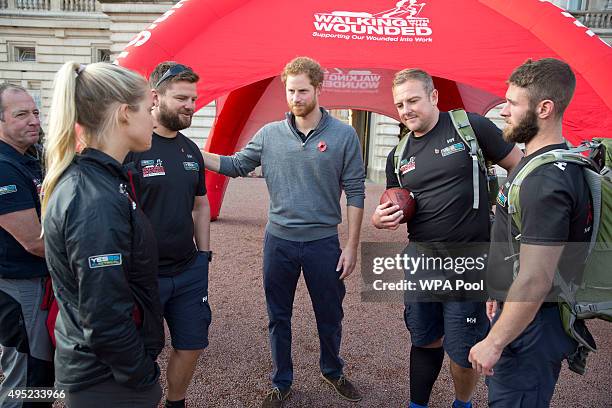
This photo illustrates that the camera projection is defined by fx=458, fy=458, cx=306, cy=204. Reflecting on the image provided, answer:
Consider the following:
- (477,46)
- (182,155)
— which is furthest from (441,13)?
(182,155)

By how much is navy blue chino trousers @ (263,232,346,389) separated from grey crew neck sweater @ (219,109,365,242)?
0.08 metres

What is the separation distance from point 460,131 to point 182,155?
5.45 ft

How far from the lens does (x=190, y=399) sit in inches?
128

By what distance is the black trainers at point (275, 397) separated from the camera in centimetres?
315

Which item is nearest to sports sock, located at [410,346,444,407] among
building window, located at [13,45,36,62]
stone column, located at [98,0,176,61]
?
stone column, located at [98,0,176,61]

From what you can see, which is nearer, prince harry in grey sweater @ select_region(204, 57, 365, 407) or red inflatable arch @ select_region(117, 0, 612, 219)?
prince harry in grey sweater @ select_region(204, 57, 365, 407)

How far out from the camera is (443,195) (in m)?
2.72

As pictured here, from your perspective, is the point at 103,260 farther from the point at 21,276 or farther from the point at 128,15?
the point at 128,15

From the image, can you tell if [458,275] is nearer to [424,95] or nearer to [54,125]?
[424,95]

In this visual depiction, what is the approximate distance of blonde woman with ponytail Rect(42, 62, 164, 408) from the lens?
150 cm

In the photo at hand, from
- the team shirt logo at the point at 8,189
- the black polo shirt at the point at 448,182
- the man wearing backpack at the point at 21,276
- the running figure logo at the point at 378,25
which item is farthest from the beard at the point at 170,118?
the running figure logo at the point at 378,25

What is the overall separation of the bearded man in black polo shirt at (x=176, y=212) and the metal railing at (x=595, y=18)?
21.7m

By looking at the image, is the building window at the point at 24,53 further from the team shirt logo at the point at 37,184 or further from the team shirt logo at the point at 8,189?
the team shirt logo at the point at 8,189

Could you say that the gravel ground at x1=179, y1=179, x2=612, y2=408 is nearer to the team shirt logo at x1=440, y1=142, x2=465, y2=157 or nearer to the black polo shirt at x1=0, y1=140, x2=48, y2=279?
the black polo shirt at x1=0, y1=140, x2=48, y2=279
